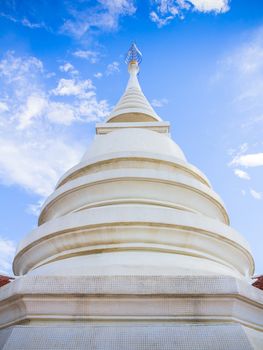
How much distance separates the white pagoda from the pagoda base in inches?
0.4

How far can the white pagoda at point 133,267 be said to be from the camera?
11.3 feet

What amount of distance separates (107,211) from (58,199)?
173 centimetres

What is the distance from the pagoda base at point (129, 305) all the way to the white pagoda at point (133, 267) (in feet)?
0.03

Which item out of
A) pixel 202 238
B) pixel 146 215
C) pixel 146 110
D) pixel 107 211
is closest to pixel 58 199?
pixel 107 211

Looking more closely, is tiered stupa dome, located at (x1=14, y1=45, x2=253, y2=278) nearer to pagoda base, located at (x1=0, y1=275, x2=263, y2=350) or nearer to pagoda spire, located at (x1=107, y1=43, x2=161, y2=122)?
pagoda base, located at (x1=0, y1=275, x2=263, y2=350)

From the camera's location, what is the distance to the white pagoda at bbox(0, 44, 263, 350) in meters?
3.45

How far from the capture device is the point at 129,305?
12.2 ft

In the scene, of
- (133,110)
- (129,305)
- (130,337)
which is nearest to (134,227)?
(129,305)

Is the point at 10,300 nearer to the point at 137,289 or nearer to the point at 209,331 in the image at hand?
the point at 137,289

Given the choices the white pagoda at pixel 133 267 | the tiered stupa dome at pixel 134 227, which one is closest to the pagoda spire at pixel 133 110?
the white pagoda at pixel 133 267

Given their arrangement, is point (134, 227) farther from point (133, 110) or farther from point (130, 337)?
point (133, 110)

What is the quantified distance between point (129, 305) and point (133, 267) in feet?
2.25

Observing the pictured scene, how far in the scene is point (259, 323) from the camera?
407cm

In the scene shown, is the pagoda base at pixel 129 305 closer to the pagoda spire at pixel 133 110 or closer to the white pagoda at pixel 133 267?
the white pagoda at pixel 133 267
